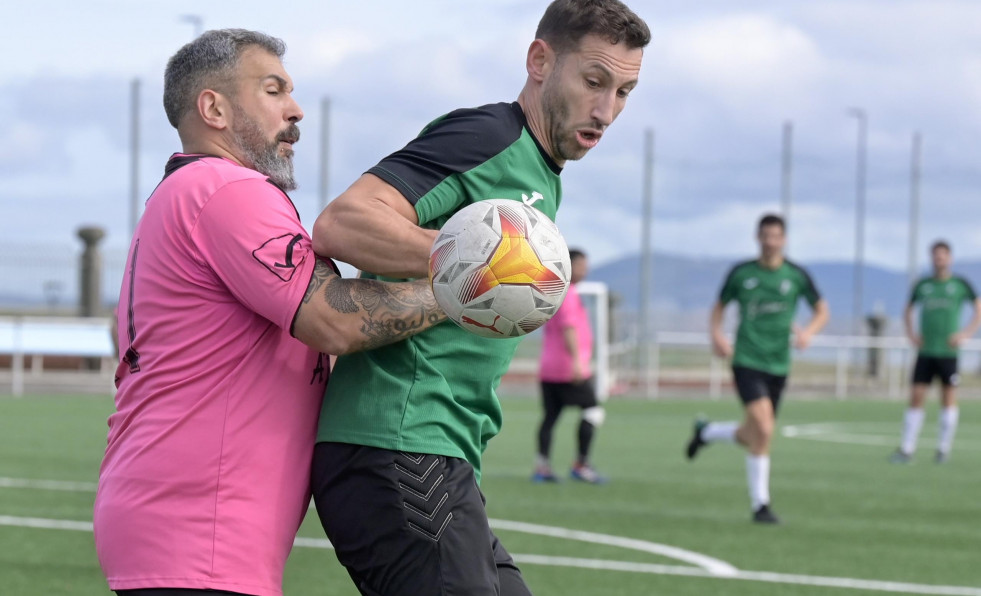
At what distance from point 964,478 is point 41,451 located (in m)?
9.55

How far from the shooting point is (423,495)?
3205mm

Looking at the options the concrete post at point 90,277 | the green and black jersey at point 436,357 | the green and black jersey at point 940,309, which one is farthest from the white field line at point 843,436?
the green and black jersey at point 436,357

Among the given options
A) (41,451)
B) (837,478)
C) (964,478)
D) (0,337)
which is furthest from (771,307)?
(0,337)

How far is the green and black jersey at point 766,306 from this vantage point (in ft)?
36.0

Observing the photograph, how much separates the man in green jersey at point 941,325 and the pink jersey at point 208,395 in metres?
13.9

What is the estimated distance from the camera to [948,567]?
316 inches

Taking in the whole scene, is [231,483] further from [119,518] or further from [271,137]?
[271,137]

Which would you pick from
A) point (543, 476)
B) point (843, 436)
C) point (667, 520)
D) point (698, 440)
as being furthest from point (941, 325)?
point (667, 520)

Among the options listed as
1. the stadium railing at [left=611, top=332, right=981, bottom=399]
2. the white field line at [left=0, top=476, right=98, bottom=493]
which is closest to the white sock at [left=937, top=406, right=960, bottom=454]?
the white field line at [left=0, top=476, right=98, bottom=493]

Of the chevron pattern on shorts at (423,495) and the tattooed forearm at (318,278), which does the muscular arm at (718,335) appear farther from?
the tattooed forearm at (318,278)

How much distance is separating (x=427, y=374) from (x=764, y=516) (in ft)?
23.5

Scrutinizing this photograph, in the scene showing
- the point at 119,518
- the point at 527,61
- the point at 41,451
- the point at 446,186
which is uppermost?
the point at 527,61

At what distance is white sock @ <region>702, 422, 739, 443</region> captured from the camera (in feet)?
38.6

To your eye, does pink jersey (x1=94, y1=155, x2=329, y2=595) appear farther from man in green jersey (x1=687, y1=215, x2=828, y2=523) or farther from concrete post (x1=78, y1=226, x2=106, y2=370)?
concrete post (x1=78, y1=226, x2=106, y2=370)
